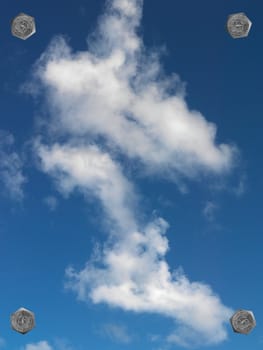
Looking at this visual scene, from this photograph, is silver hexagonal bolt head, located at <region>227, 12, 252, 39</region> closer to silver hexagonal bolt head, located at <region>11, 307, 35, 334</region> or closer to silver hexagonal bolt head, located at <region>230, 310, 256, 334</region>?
silver hexagonal bolt head, located at <region>230, 310, 256, 334</region>

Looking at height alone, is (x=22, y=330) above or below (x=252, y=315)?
below

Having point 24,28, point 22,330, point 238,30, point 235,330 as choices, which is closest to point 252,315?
point 235,330

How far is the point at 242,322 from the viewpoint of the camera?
2686 cm

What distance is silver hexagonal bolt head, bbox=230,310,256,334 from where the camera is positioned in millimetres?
26844

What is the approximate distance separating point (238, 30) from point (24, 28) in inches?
513

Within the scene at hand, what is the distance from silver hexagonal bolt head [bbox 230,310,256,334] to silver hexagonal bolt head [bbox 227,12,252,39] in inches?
662

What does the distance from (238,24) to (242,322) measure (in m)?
17.9

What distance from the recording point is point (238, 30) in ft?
88.4

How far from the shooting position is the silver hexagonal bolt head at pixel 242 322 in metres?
26.8

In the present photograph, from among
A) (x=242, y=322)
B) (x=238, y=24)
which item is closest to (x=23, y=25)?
(x=238, y=24)

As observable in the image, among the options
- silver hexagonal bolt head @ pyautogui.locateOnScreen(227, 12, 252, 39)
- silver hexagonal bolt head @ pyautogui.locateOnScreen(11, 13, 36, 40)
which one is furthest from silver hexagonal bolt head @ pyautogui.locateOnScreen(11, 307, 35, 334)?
silver hexagonal bolt head @ pyautogui.locateOnScreen(227, 12, 252, 39)

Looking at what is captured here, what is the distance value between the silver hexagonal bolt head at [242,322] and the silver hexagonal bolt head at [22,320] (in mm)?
12282

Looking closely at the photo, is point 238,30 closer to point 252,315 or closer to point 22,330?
point 252,315

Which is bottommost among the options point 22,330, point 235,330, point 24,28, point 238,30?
point 22,330
